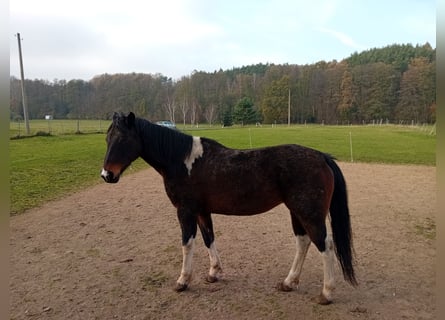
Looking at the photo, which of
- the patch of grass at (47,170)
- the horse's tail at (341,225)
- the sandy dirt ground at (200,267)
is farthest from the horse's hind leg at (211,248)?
the patch of grass at (47,170)

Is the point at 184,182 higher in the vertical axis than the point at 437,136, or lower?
lower

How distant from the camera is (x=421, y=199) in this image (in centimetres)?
768

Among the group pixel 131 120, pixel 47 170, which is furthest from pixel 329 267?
pixel 47 170

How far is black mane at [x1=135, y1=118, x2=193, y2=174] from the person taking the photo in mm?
3395

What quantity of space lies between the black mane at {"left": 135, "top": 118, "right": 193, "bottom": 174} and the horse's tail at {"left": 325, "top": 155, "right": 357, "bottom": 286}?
5.00ft

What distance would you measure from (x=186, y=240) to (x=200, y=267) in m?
0.85

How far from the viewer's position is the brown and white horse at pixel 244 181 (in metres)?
3.06

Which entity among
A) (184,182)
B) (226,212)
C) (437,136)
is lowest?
(226,212)

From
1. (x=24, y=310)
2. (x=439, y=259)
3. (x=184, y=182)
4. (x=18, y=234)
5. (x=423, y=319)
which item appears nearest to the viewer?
(x=439, y=259)

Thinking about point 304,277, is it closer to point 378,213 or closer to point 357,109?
point 378,213

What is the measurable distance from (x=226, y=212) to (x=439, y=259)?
7.11ft

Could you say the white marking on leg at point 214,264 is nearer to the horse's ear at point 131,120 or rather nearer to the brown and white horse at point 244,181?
the brown and white horse at point 244,181

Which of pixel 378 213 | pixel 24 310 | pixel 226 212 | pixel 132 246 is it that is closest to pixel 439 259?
pixel 226 212

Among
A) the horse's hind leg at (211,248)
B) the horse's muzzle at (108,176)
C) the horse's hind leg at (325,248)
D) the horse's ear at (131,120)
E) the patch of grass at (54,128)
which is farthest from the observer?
the patch of grass at (54,128)
